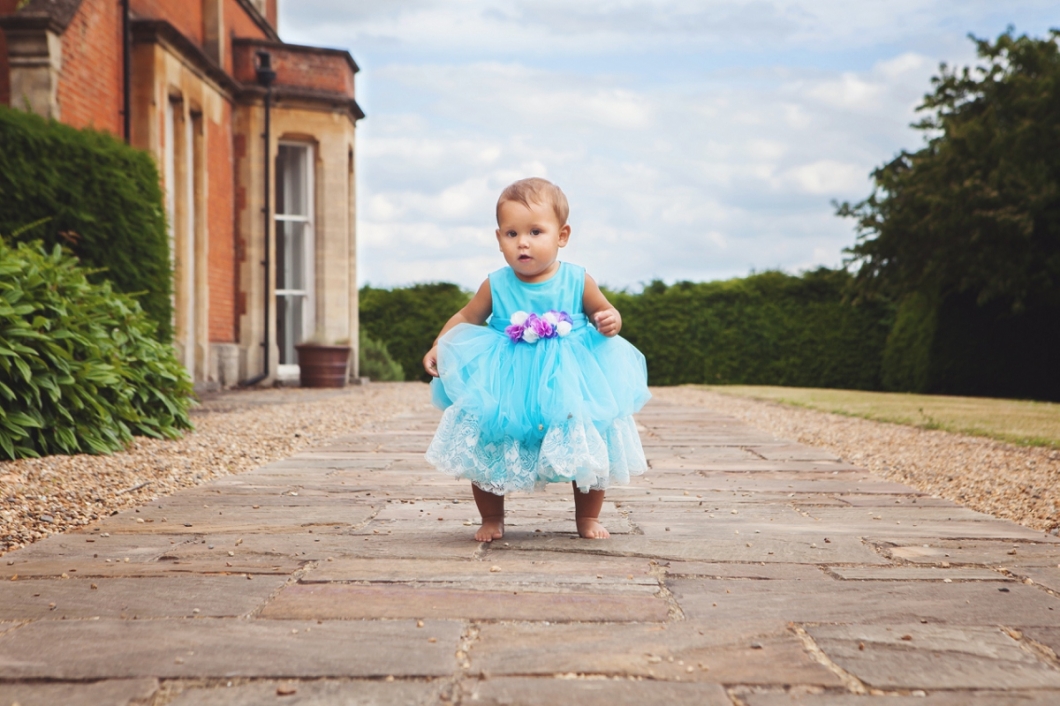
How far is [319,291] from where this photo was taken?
1516 cm

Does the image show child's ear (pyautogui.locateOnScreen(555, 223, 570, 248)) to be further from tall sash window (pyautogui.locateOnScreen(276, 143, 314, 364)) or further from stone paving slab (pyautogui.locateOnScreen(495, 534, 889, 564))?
tall sash window (pyautogui.locateOnScreen(276, 143, 314, 364))

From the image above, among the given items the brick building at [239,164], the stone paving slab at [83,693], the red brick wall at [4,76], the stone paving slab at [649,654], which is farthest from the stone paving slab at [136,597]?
the brick building at [239,164]

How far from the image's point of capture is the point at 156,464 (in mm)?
5484

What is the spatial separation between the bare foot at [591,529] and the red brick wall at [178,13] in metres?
10.2

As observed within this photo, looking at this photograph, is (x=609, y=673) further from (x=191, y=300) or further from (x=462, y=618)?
(x=191, y=300)

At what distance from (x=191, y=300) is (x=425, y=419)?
497 cm

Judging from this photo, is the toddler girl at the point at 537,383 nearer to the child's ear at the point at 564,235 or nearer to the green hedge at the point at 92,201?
the child's ear at the point at 564,235

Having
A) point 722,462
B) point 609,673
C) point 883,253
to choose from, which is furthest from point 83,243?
point 883,253

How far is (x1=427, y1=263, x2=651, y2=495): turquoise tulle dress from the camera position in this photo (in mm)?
3406

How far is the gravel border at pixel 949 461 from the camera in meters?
4.65

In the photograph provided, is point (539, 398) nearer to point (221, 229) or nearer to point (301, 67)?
point (221, 229)

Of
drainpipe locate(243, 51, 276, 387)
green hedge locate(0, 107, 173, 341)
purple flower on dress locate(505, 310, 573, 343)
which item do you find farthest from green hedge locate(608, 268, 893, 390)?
purple flower on dress locate(505, 310, 573, 343)

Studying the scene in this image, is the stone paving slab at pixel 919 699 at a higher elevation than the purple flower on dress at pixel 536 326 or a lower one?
lower

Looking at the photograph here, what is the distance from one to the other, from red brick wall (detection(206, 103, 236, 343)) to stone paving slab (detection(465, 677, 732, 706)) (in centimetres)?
1226
